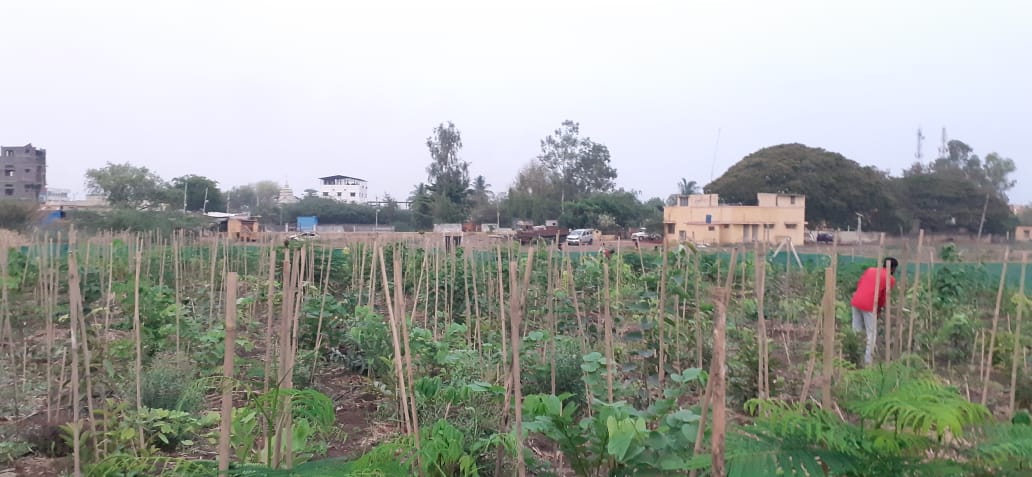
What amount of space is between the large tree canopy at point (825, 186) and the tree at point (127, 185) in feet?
89.3

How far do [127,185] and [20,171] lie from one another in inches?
378

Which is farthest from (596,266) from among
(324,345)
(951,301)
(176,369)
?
(176,369)

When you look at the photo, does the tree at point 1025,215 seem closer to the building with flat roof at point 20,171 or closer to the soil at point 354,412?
the soil at point 354,412

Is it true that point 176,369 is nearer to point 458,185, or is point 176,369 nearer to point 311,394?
point 311,394

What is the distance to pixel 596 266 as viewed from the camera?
7.80 meters

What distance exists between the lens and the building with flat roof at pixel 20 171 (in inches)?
1550

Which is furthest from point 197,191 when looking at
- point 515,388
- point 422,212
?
point 515,388

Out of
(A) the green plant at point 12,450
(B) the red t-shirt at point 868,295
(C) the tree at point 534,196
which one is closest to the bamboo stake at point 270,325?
(A) the green plant at point 12,450

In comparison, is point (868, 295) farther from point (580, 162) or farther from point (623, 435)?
point (580, 162)

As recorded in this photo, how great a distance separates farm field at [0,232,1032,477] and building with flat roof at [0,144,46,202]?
3755cm

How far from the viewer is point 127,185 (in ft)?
116

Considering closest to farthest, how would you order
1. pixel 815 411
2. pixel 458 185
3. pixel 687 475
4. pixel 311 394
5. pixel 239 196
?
1. pixel 815 411
2. pixel 311 394
3. pixel 687 475
4. pixel 458 185
5. pixel 239 196

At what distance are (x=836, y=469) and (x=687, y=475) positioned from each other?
0.91 meters

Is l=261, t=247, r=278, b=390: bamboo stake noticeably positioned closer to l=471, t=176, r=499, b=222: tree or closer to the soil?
the soil
